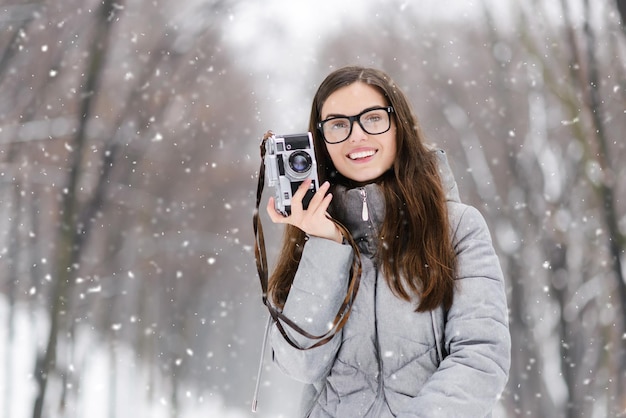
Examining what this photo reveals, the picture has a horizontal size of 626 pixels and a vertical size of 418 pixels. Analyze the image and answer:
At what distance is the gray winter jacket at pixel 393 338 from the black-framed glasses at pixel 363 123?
0.43 ft

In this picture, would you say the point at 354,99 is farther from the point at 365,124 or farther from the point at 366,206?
the point at 366,206

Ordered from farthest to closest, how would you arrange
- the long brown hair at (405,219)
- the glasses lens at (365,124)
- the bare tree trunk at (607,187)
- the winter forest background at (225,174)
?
1. the winter forest background at (225,174)
2. the bare tree trunk at (607,187)
3. the glasses lens at (365,124)
4. the long brown hair at (405,219)

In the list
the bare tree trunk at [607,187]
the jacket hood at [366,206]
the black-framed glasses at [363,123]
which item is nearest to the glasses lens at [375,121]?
the black-framed glasses at [363,123]

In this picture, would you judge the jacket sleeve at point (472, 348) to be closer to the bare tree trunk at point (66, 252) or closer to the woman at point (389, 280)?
the woman at point (389, 280)

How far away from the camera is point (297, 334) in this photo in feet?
4.30

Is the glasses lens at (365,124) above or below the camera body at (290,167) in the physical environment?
above

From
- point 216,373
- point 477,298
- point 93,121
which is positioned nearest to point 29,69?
point 93,121

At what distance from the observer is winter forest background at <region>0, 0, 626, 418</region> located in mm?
4012

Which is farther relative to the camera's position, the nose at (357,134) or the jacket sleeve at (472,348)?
the nose at (357,134)

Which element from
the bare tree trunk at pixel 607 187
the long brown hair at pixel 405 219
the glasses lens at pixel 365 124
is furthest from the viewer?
the bare tree trunk at pixel 607 187

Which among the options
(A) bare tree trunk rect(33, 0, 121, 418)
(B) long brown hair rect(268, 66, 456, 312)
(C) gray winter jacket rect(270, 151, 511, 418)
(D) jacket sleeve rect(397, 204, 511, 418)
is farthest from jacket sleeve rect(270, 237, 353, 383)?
(A) bare tree trunk rect(33, 0, 121, 418)

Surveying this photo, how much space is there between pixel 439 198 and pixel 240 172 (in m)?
4.37

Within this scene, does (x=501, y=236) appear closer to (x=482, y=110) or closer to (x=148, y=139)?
(x=482, y=110)

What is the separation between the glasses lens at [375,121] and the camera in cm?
138
